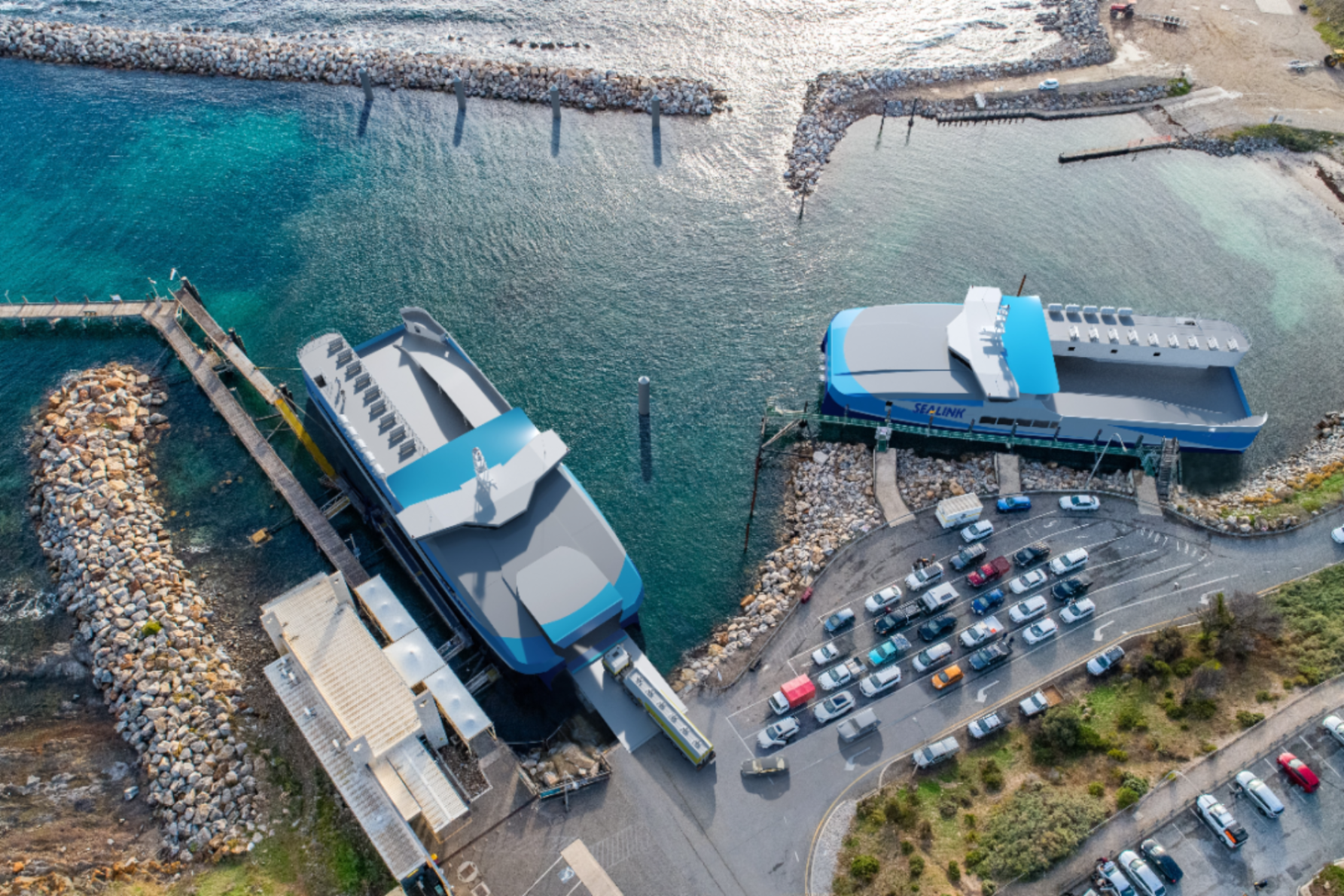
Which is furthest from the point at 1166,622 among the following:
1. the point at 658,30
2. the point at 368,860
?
the point at 658,30

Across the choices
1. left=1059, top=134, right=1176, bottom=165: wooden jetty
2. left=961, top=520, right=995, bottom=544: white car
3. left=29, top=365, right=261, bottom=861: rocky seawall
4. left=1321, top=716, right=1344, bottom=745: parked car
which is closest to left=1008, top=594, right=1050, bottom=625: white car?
left=961, top=520, right=995, bottom=544: white car

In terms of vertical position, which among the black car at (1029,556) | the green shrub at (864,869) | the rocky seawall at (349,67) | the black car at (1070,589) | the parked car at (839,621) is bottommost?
the green shrub at (864,869)

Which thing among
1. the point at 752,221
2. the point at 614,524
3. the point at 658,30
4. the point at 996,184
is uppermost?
the point at 658,30

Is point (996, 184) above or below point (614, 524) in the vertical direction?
above

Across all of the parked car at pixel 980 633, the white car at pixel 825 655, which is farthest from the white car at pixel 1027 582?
the white car at pixel 825 655

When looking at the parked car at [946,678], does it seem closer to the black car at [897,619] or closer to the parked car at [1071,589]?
the black car at [897,619]

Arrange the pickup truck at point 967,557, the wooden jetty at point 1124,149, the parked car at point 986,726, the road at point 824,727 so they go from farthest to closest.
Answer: the wooden jetty at point 1124,149 → the pickup truck at point 967,557 → the parked car at point 986,726 → the road at point 824,727

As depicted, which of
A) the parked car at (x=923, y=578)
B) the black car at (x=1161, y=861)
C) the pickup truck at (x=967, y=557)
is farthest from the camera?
the pickup truck at (x=967, y=557)

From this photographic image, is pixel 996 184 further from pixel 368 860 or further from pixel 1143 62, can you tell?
pixel 368 860
